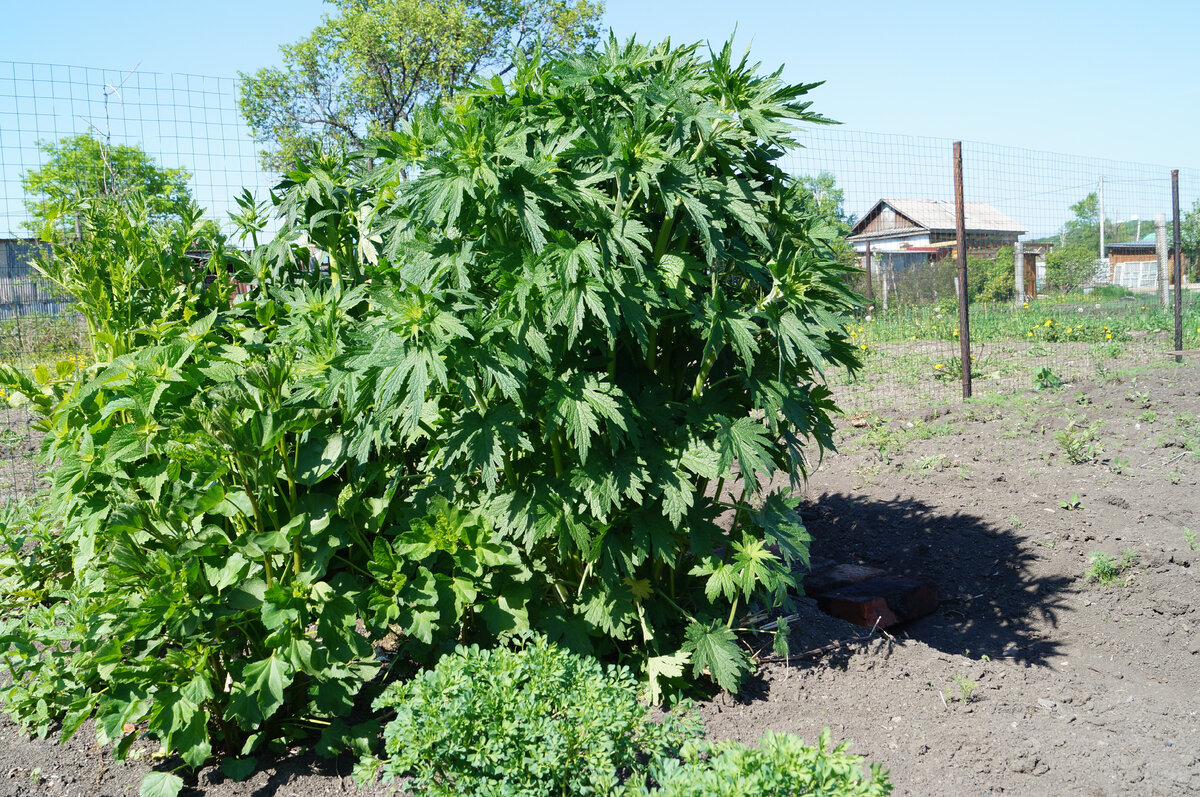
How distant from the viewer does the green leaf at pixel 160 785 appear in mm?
2186

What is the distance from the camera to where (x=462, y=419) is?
2381 mm

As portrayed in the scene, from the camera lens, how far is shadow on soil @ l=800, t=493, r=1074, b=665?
3713mm

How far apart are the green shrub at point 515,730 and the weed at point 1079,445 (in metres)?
4.78

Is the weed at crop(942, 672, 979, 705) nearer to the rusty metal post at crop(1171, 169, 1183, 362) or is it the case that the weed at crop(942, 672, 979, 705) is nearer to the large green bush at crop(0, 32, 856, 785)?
the large green bush at crop(0, 32, 856, 785)

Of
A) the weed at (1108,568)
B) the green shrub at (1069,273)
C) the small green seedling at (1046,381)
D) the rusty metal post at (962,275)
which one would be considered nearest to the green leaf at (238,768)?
the weed at (1108,568)

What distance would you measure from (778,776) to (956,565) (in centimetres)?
328

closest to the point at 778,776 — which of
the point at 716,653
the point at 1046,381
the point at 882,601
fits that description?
the point at 716,653

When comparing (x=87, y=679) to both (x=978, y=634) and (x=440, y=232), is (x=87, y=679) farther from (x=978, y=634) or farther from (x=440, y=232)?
(x=978, y=634)

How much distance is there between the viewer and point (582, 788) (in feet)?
6.00

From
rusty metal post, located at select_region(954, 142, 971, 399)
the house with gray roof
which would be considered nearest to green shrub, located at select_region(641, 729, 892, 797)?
rusty metal post, located at select_region(954, 142, 971, 399)

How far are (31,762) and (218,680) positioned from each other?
672 millimetres

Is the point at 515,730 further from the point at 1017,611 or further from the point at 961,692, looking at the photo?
the point at 1017,611

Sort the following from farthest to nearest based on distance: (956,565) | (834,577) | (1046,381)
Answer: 1. (1046,381)
2. (956,565)
3. (834,577)

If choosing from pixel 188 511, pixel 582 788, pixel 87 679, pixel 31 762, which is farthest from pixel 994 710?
pixel 31 762
